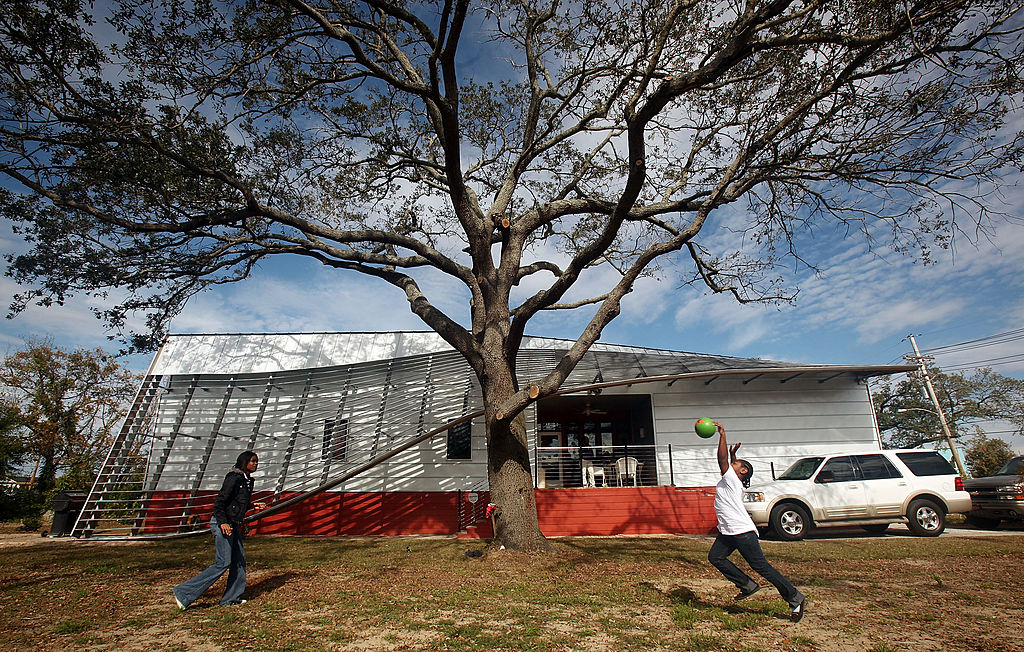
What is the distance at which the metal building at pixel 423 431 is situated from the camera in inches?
503

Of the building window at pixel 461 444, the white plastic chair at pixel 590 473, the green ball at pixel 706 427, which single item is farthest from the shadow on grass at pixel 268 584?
the white plastic chair at pixel 590 473

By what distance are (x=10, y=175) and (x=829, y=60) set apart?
36.7 feet

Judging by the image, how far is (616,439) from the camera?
61.8 ft

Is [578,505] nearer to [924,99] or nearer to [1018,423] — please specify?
[924,99]

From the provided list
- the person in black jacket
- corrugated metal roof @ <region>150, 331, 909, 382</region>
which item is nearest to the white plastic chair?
corrugated metal roof @ <region>150, 331, 909, 382</region>

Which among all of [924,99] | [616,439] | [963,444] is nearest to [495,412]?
[924,99]

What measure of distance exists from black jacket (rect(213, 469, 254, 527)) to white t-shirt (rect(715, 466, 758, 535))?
4884 millimetres

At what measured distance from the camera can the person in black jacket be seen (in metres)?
5.51

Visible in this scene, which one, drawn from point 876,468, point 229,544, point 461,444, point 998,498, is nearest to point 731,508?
point 229,544

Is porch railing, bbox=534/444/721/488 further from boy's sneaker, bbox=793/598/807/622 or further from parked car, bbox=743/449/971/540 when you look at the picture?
boy's sneaker, bbox=793/598/807/622

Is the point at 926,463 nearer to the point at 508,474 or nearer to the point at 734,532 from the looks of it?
the point at 734,532

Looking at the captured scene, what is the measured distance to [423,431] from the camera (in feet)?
43.3

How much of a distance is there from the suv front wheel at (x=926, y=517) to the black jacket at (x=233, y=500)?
38.7 ft

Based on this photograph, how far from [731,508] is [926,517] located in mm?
8273
